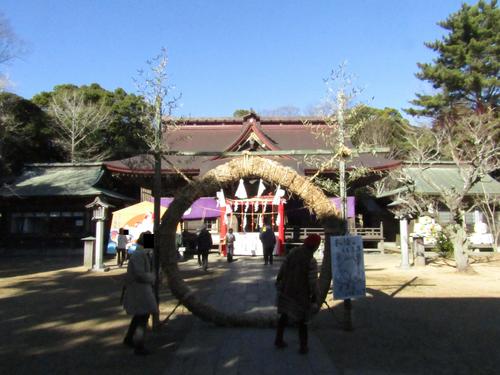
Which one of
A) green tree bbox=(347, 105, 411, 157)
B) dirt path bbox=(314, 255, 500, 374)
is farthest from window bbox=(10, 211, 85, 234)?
green tree bbox=(347, 105, 411, 157)

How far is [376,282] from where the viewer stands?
1200 centimetres

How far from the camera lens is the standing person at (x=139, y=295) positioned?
5316 millimetres

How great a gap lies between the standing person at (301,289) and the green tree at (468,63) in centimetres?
2718

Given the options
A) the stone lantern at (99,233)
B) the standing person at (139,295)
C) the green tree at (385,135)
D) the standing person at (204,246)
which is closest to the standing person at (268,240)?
the standing person at (204,246)

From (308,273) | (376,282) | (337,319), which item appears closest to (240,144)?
(376,282)

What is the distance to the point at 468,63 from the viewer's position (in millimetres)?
28594

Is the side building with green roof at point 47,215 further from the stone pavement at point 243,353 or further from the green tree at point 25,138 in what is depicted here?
the stone pavement at point 243,353

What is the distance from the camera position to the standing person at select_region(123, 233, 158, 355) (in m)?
5.32

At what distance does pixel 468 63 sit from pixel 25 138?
98.1 feet

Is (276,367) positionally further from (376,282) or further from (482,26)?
(482,26)

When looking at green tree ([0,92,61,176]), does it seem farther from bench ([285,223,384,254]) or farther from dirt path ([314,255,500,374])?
dirt path ([314,255,500,374])

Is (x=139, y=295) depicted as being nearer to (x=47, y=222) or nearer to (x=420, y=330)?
(x=420, y=330)

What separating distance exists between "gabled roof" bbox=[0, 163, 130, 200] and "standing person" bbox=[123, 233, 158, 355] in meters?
18.0

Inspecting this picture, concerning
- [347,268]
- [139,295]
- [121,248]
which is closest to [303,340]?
[347,268]
